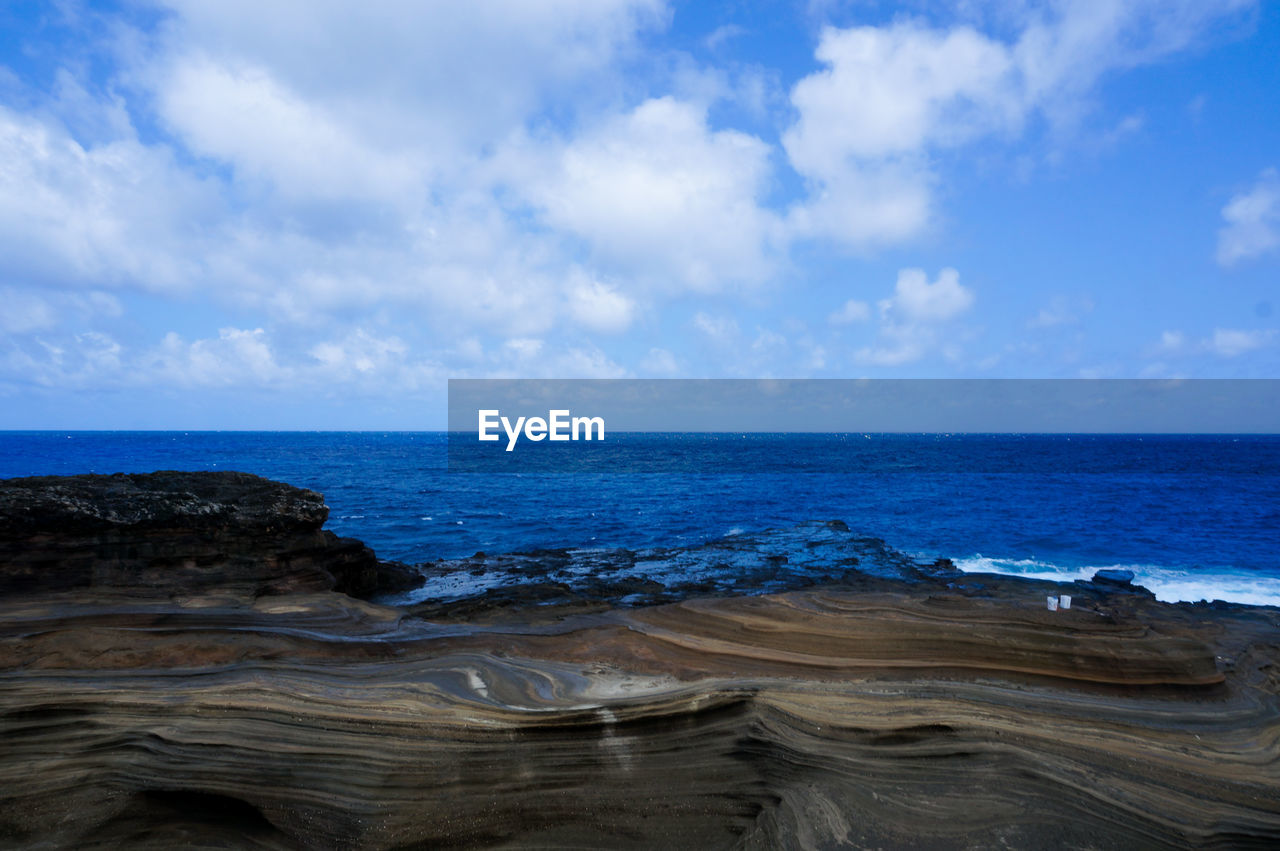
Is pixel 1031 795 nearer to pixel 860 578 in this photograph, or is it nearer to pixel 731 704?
pixel 731 704

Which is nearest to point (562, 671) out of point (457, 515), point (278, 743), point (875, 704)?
point (278, 743)

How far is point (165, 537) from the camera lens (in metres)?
14.8

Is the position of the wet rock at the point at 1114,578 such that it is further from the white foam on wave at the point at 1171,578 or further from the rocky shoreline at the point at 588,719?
the rocky shoreline at the point at 588,719

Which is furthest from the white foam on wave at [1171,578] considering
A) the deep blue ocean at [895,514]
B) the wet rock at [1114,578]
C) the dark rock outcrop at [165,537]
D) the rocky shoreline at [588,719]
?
the dark rock outcrop at [165,537]

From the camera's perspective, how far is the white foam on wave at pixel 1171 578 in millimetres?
21312

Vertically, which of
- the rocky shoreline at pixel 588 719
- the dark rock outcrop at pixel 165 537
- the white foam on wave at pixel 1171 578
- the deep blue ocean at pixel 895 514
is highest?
the dark rock outcrop at pixel 165 537

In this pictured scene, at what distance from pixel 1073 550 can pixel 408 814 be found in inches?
1304

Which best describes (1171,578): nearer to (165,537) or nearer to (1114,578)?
(1114,578)

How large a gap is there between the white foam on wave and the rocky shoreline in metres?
9.33

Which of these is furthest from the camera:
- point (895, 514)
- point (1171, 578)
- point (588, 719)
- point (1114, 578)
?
point (895, 514)

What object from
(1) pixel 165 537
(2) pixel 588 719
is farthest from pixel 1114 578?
(1) pixel 165 537

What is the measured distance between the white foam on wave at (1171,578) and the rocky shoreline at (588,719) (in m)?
9.33

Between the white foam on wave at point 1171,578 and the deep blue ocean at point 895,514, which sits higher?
the deep blue ocean at point 895,514

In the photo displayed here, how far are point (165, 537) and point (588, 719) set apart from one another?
13380 millimetres
